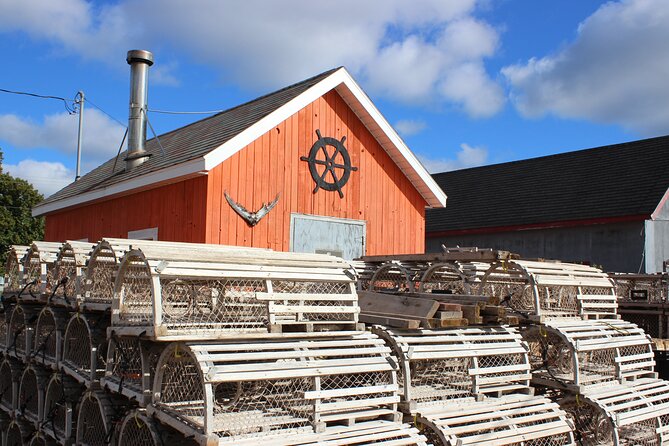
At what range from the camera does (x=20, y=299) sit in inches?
319

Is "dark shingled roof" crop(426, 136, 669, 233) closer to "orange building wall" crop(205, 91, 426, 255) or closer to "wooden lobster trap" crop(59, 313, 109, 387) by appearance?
"orange building wall" crop(205, 91, 426, 255)

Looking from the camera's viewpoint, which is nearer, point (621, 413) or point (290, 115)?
point (621, 413)

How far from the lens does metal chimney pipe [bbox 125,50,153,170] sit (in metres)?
12.6

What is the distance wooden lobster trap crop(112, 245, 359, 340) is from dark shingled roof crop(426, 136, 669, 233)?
1427cm

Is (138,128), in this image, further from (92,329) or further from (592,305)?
(592,305)

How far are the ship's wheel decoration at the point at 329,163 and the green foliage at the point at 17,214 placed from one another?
2348 centimetres

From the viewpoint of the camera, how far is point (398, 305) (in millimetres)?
6570

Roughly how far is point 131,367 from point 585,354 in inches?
220

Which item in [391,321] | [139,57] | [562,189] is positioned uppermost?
[139,57]

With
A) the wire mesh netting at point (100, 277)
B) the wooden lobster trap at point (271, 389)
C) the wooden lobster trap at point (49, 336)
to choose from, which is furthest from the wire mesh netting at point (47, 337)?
the wooden lobster trap at point (271, 389)

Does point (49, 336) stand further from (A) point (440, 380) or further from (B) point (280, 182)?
(B) point (280, 182)

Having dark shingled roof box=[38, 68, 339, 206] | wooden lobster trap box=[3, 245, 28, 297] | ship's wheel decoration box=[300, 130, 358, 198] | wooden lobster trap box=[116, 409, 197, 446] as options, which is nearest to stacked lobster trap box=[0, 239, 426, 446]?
wooden lobster trap box=[116, 409, 197, 446]

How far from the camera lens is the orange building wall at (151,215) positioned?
971cm

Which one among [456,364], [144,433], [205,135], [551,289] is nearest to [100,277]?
[144,433]
